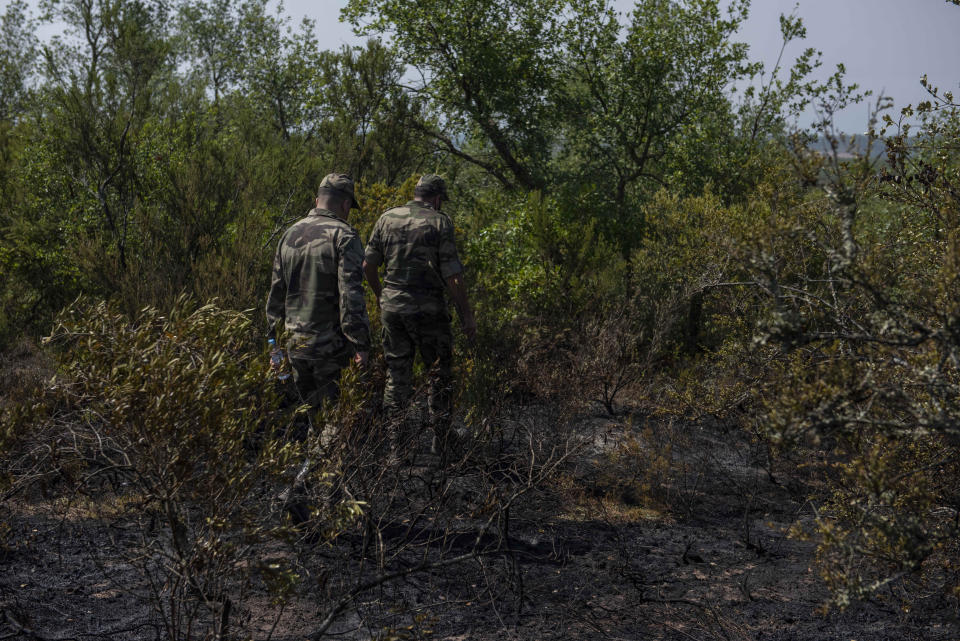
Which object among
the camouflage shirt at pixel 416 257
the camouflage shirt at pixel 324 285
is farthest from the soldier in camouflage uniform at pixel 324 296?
the camouflage shirt at pixel 416 257

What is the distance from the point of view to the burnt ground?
297cm

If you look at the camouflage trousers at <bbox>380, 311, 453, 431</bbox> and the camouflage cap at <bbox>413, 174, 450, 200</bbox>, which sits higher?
the camouflage cap at <bbox>413, 174, 450, 200</bbox>

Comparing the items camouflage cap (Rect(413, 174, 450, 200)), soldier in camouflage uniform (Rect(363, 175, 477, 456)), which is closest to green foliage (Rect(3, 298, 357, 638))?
soldier in camouflage uniform (Rect(363, 175, 477, 456))

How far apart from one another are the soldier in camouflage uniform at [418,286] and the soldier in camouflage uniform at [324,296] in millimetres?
771

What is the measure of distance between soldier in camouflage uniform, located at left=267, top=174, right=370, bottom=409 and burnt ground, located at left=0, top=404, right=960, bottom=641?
961 mm

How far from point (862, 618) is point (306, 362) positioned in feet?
9.80

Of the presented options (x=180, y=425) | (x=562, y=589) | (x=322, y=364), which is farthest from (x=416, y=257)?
(x=180, y=425)

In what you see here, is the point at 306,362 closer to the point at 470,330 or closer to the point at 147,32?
the point at 470,330

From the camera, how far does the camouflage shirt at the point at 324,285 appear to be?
378cm

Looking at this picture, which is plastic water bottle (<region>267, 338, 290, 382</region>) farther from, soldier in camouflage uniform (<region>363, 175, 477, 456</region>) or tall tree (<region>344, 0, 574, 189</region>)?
tall tree (<region>344, 0, 574, 189</region>)

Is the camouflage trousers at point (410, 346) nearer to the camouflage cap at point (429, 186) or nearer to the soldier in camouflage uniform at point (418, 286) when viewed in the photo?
the soldier in camouflage uniform at point (418, 286)

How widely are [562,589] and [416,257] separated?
2.30 meters

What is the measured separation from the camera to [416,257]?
4734 millimetres

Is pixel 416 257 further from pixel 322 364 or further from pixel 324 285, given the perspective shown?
pixel 322 364
